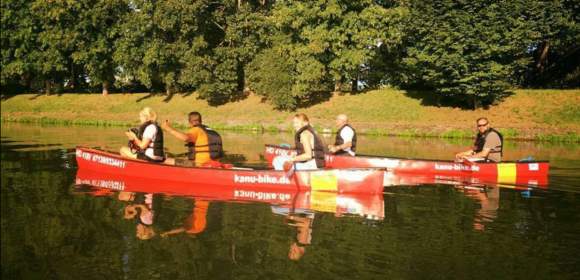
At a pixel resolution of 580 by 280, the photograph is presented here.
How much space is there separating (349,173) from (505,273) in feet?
22.0

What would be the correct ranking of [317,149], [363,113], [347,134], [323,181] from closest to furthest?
[323,181], [317,149], [347,134], [363,113]

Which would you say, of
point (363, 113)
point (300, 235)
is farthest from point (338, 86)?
point (300, 235)

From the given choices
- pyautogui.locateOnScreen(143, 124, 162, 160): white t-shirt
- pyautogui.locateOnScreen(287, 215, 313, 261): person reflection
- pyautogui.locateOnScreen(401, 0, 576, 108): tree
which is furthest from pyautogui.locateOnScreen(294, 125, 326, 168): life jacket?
pyautogui.locateOnScreen(401, 0, 576, 108): tree

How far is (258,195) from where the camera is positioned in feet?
46.3

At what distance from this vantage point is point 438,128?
38625 millimetres

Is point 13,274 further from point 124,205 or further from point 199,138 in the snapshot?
point 199,138

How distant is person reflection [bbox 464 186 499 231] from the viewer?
11367 millimetres

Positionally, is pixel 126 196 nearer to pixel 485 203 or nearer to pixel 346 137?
pixel 346 137

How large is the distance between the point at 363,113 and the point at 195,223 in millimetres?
34933

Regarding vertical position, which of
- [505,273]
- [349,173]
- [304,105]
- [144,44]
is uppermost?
[144,44]

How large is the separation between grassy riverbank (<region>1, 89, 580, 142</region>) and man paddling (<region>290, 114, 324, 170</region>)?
24544 millimetres

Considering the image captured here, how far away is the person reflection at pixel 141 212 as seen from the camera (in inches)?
389

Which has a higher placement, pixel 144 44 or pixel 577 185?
pixel 144 44

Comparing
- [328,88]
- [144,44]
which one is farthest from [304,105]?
[144,44]
